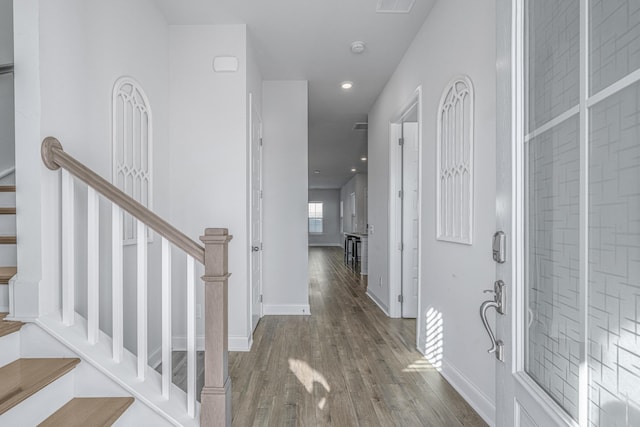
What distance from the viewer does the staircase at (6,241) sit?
1531 millimetres

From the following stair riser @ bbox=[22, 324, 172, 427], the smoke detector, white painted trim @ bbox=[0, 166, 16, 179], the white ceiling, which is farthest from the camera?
the smoke detector

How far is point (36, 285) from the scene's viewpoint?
1467mm

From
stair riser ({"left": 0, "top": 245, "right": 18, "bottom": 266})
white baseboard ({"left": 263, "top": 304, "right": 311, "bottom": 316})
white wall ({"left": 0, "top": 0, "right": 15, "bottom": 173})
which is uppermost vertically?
white wall ({"left": 0, "top": 0, "right": 15, "bottom": 173})

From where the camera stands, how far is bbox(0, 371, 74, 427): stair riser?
3.93 ft

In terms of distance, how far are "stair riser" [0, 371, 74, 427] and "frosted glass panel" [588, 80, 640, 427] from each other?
68.1 inches

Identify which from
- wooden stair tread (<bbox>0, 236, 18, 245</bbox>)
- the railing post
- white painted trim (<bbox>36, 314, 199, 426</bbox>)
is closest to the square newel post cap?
the railing post

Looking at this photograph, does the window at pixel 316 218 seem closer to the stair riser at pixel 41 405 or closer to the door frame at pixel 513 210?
the stair riser at pixel 41 405

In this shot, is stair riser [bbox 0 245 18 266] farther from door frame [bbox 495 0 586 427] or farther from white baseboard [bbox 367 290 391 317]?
white baseboard [bbox 367 290 391 317]

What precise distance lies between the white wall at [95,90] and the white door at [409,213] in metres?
2.58

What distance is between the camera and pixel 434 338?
2674 mm

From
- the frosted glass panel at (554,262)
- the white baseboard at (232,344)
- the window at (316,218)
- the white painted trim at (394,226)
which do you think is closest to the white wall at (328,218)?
the window at (316,218)

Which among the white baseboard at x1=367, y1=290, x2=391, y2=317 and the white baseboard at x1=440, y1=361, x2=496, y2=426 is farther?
the white baseboard at x1=367, y1=290, x2=391, y2=317

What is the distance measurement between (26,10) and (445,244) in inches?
104

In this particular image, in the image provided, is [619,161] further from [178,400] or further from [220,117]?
[220,117]
